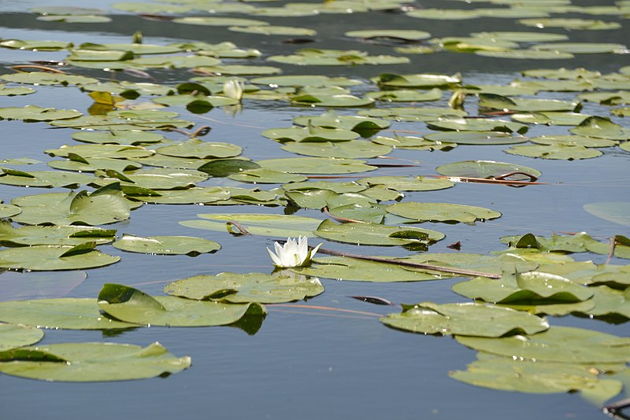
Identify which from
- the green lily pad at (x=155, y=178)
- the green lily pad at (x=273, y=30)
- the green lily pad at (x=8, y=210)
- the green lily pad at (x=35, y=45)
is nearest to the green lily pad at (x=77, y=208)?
the green lily pad at (x=8, y=210)

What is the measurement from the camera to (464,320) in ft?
6.57

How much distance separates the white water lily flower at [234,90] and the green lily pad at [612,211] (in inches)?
65.1

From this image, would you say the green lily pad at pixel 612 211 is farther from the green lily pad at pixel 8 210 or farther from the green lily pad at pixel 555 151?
the green lily pad at pixel 8 210

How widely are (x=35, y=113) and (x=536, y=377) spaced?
A: 8.19 feet

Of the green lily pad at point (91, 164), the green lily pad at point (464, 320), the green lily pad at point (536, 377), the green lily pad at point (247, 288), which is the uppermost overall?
the green lily pad at point (536, 377)

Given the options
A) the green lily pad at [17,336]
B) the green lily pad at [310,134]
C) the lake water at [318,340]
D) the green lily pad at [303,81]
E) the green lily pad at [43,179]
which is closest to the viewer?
the lake water at [318,340]

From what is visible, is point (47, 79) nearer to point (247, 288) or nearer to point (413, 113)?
point (413, 113)

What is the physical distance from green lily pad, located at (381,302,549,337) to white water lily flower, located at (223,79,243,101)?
2.25 metres

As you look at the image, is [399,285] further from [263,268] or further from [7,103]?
[7,103]

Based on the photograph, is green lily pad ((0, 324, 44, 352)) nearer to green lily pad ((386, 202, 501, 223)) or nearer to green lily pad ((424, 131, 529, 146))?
green lily pad ((386, 202, 501, 223))

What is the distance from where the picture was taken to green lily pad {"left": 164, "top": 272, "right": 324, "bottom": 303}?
2.10m

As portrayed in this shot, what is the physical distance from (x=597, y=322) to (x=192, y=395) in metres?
0.80

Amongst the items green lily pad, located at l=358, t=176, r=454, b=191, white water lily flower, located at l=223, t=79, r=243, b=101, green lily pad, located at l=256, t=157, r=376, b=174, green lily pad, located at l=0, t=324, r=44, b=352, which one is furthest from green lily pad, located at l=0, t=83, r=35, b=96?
green lily pad, located at l=0, t=324, r=44, b=352

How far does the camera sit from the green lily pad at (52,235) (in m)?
2.40
